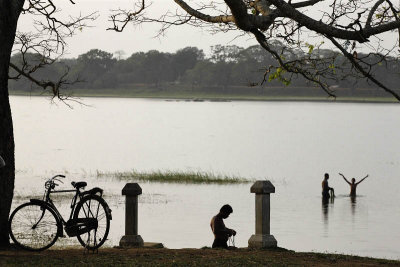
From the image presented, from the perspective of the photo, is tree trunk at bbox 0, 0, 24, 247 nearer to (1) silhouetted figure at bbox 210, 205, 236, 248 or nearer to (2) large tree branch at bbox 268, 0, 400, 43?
(1) silhouetted figure at bbox 210, 205, 236, 248

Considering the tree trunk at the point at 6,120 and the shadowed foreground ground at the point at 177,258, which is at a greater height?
the tree trunk at the point at 6,120

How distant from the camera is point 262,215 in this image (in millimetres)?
14375

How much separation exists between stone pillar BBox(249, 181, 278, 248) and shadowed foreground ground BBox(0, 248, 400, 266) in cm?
69

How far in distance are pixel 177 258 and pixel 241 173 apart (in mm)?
48438

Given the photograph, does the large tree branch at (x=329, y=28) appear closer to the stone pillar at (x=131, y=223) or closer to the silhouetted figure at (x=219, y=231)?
the silhouetted figure at (x=219, y=231)

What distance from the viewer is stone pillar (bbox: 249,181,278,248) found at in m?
14.3

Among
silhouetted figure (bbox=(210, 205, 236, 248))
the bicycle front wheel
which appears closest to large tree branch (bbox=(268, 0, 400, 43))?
silhouetted figure (bbox=(210, 205, 236, 248))

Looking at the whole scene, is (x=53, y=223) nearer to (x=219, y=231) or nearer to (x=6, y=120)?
(x=6, y=120)

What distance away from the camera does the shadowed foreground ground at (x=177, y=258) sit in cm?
1162

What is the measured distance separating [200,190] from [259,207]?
2956 cm

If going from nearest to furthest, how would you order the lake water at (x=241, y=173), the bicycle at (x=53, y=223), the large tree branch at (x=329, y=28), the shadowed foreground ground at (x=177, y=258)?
the shadowed foreground ground at (x=177, y=258), the bicycle at (x=53, y=223), the large tree branch at (x=329, y=28), the lake water at (x=241, y=173)

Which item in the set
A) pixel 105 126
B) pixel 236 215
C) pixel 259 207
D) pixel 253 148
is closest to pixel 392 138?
pixel 253 148

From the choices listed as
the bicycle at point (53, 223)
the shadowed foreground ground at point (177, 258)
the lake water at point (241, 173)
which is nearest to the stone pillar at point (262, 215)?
the shadowed foreground ground at point (177, 258)

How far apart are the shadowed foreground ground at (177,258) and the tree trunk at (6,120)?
707 millimetres
